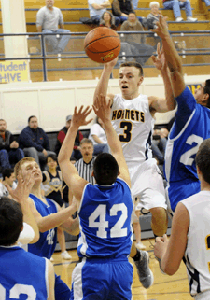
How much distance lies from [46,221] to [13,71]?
7.75 metres

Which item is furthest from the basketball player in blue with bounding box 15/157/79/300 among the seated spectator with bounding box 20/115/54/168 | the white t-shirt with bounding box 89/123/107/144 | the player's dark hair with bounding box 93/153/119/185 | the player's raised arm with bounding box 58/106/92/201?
the white t-shirt with bounding box 89/123/107/144

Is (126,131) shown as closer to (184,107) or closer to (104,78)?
(104,78)

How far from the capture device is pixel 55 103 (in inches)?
420

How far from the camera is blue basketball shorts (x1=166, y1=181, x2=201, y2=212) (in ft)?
12.2

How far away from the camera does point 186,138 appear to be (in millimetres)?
3635

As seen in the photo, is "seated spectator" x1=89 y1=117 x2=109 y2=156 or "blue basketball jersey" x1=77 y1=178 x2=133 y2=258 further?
"seated spectator" x1=89 y1=117 x2=109 y2=156

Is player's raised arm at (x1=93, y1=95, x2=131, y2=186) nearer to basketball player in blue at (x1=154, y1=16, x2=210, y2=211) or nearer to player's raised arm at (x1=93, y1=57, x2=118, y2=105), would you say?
basketball player in blue at (x1=154, y1=16, x2=210, y2=211)

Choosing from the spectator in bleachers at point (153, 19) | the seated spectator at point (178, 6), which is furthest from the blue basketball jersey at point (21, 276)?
the seated spectator at point (178, 6)

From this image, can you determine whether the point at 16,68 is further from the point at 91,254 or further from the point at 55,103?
the point at 91,254

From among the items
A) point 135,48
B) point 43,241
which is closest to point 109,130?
point 43,241

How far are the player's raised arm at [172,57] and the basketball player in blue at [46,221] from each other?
4.52 ft

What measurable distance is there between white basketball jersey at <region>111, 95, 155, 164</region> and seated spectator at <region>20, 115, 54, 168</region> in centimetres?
433

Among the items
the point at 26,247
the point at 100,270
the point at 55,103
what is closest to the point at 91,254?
the point at 100,270

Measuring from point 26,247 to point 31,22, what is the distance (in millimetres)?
10243
